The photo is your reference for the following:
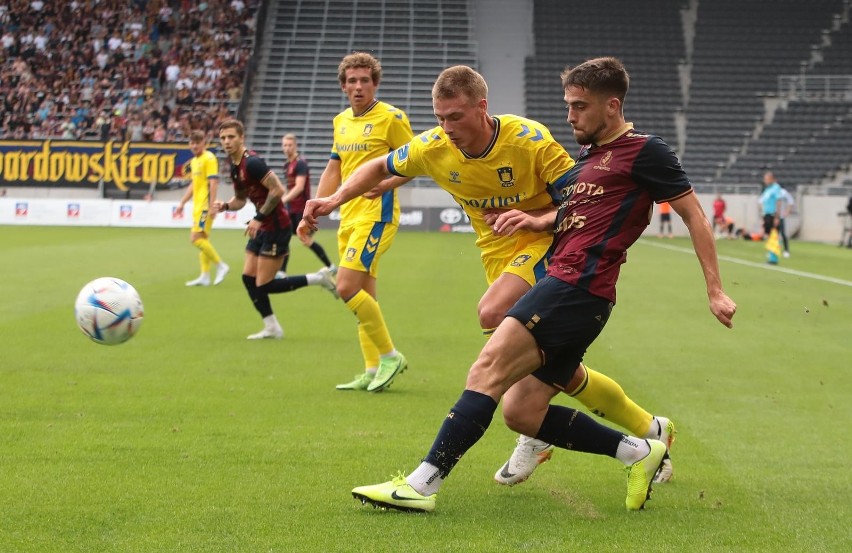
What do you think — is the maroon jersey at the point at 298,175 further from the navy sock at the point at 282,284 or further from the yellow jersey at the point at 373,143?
the yellow jersey at the point at 373,143

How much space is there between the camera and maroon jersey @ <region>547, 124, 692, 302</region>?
4.98 metres

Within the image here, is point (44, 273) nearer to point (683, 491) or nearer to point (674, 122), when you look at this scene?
point (683, 491)

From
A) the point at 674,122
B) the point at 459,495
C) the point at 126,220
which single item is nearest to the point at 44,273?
the point at 459,495

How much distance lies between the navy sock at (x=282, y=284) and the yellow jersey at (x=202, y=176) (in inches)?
277

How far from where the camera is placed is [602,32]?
1966 inches

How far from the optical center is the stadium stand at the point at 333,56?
46594 mm

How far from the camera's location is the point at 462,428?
495 cm

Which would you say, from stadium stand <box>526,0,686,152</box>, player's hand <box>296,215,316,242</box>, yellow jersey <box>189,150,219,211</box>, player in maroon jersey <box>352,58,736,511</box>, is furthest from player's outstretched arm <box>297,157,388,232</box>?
stadium stand <box>526,0,686,152</box>

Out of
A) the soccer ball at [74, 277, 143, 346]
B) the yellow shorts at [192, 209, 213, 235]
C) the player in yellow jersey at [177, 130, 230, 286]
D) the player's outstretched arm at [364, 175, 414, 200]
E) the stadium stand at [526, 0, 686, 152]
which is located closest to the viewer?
the player's outstretched arm at [364, 175, 414, 200]

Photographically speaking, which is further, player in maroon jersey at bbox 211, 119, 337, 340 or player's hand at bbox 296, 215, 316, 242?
player in maroon jersey at bbox 211, 119, 337, 340

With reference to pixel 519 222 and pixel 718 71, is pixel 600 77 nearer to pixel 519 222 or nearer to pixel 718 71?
pixel 519 222

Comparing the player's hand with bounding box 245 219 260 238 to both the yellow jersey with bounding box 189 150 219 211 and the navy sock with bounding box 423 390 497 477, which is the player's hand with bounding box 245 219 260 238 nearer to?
the navy sock with bounding box 423 390 497 477

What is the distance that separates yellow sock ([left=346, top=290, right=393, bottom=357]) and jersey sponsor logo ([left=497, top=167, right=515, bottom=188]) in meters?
3.15

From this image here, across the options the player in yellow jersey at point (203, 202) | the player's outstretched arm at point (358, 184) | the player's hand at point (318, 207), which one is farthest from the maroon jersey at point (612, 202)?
the player in yellow jersey at point (203, 202)
